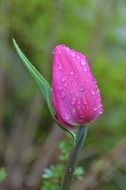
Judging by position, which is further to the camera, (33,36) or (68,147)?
(33,36)

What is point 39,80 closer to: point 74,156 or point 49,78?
point 74,156

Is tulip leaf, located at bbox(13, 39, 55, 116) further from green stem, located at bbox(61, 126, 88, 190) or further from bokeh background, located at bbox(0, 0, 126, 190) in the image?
bokeh background, located at bbox(0, 0, 126, 190)

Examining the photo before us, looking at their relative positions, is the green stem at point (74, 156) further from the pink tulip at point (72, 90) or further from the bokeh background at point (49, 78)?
the bokeh background at point (49, 78)

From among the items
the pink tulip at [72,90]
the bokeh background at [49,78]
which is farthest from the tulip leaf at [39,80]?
the bokeh background at [49,78]

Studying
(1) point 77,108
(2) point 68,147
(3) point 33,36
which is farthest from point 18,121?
(1) point 77,108

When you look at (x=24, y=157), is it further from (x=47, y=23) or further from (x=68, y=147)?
(x=68, y=147)
